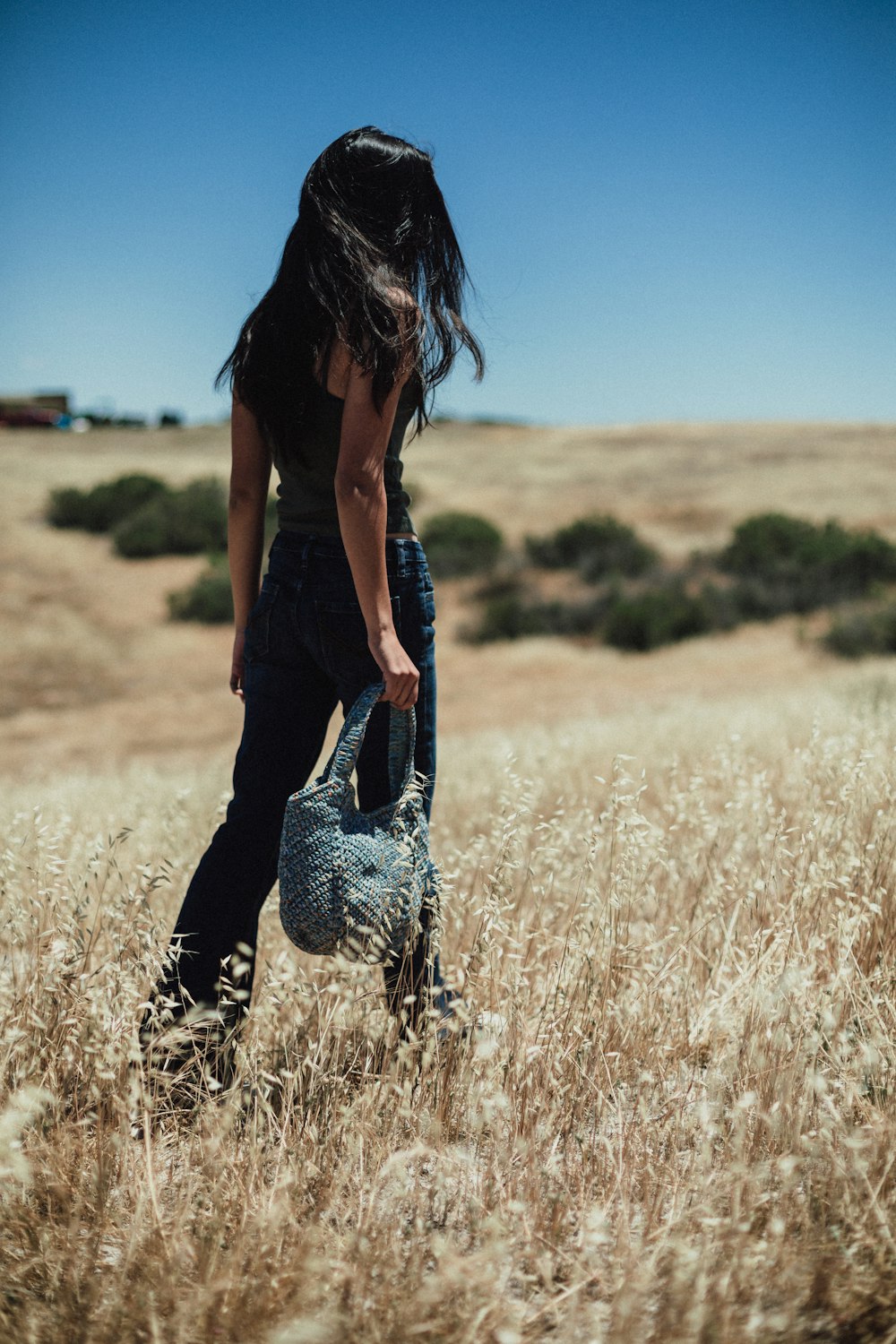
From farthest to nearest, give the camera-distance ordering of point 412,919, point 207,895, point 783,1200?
point 207,895, point 412,919, point 783,1200

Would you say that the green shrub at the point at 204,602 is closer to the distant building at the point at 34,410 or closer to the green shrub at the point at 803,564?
the green shrub at the point at 803,564

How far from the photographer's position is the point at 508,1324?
147 cm

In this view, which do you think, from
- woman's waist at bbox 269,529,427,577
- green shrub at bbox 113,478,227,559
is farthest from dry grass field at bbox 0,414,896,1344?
green shrub at bbox 113,478,227,559

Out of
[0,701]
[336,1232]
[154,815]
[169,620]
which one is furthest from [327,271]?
→ [169,620]

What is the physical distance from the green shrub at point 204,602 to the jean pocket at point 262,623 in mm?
26507

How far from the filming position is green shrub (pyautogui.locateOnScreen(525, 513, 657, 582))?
1305 inches

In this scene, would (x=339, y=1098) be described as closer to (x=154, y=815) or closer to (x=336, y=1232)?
(x=336, y=1232)

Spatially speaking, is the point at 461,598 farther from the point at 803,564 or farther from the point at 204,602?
the point at 803,564

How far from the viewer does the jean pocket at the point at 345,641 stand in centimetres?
224

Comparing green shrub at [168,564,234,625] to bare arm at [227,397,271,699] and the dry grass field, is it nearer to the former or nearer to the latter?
the dry grass field

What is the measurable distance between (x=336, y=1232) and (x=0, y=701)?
23.1 meters

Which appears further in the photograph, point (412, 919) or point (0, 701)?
point (0, 701)

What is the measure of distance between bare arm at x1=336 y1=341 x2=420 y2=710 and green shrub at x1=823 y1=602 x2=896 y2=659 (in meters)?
21.4

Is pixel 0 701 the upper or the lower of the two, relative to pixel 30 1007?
lower
